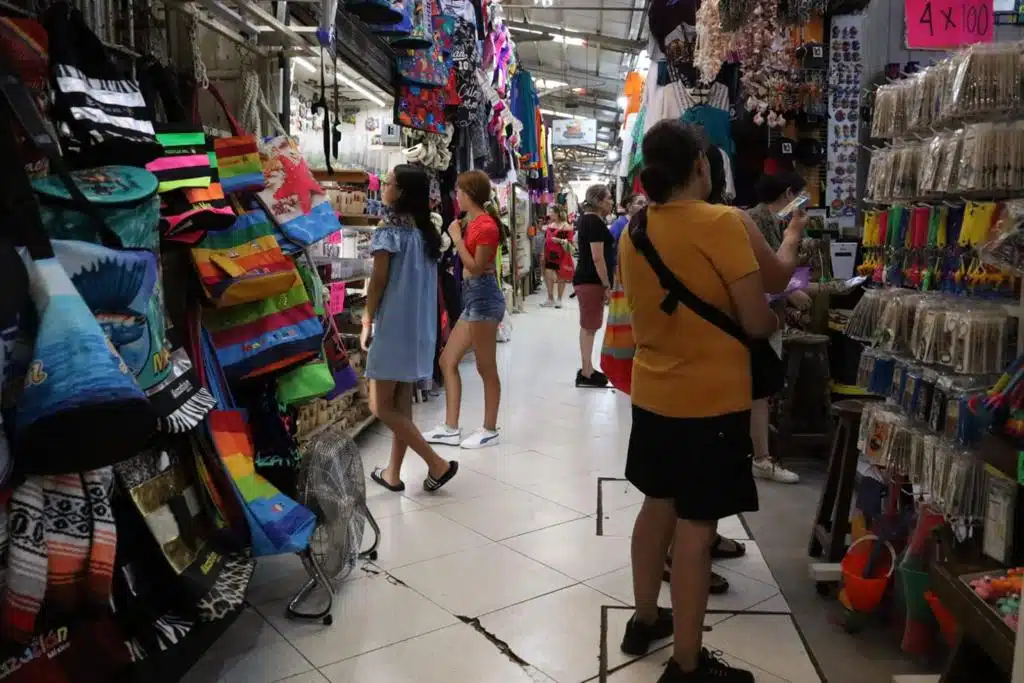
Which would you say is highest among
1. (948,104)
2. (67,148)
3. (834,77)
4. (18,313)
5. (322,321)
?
(834,77)

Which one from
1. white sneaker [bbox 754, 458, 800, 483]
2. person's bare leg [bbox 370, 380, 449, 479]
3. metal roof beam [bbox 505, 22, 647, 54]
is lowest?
white sneaker [bbox 754, 458, 800, 483]

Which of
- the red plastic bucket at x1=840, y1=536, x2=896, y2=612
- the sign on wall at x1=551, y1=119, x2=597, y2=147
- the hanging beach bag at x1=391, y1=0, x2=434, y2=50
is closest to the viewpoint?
the red plastic bucket at x1=840, y1=536, x2=896, y2=612

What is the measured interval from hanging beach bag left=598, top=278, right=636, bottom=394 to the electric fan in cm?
100

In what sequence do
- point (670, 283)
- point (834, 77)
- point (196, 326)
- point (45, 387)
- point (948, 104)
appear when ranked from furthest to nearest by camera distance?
point (834, 77)
point (196, 326)
point (948, 104)
point (670, 283)
point (45, 387)

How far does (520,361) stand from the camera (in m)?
8.25

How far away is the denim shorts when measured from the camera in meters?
4.74

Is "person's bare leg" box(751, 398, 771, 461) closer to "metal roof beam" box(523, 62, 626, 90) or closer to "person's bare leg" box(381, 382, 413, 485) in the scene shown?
"person's bare leg" box(381, 382, 413, 485)

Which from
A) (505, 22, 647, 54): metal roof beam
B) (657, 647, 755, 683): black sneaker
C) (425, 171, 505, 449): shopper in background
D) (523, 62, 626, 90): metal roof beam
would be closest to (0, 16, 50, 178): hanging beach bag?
(657, 647, 755, 683): black sneaker

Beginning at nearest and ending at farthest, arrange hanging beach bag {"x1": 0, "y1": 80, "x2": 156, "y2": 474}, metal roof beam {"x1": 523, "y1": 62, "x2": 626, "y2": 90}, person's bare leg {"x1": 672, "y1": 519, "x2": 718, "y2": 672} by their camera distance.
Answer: hanging beach bag {"x1": 0, "y1": 80, "x2": 156, "y2": 474} < person's bare leg {"x1": 672, "y1": 519, "x2": 718, "y2": 672} < metal roof beam {"x1": 523, "y1": 62, "x2": 626, "y2": 90}

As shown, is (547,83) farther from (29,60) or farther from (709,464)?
(29,60)

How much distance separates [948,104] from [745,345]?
918 mm

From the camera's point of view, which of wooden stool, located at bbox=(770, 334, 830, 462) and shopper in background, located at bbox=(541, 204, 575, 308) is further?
shopper in background, located at bbox=(541, 204, 575, 308)

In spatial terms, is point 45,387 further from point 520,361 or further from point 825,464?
point 520,361

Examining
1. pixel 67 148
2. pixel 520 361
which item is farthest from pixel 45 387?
pixel 520 361
